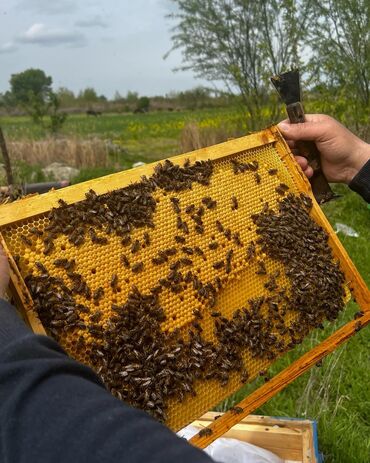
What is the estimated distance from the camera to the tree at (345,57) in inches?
496

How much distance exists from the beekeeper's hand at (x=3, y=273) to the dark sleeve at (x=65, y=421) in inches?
20.4

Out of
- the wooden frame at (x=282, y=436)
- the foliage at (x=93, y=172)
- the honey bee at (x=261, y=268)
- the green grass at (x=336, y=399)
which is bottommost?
the green grass at (x=336, y=399)

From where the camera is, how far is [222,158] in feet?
10.5

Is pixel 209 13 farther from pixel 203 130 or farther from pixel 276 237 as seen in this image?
pixel 276 237

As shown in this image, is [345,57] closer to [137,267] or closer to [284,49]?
[284,49]

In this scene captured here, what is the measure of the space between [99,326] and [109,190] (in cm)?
73

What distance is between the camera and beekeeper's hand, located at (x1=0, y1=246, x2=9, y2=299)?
205cm

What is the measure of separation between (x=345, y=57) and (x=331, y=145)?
10.2m

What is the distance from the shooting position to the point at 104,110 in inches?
2457

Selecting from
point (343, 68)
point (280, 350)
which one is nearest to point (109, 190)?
point (280, 350)

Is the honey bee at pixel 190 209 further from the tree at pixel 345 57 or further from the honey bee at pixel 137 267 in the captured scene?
the tree at pixel 345 57

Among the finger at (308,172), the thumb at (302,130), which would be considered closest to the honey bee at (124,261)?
the thumb at (302,130)

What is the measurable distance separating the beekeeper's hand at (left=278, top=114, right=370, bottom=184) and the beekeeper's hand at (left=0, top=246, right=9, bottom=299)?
6.63 ft

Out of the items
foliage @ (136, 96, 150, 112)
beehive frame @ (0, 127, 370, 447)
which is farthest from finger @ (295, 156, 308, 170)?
foliage @ (136, 96, 150, 112)
